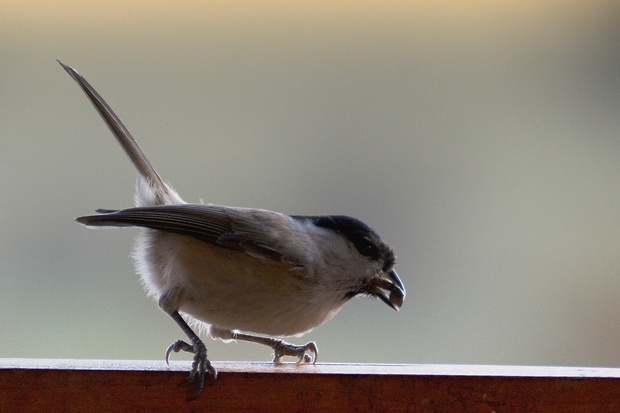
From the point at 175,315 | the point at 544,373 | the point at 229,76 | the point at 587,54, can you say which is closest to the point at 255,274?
the point at 175,315

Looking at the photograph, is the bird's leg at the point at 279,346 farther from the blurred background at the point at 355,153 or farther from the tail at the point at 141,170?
the tail at the point at 141,170

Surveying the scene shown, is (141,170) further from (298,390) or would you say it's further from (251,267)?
(298,390)

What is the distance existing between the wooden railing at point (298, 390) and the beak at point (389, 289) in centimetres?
55

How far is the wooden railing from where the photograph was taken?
4.77 feet

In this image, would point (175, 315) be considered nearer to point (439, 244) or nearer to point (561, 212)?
point (439, 244)

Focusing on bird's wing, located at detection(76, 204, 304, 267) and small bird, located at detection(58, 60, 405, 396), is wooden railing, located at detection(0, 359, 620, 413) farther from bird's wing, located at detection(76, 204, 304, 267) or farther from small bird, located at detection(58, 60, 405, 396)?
bird's wing, located at detection(76, 204, 304, 267)

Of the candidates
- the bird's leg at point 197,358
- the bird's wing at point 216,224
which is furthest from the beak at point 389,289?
the bird's leg at point 197,358

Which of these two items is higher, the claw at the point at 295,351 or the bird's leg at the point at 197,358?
the bird's leg at the point at 197,358

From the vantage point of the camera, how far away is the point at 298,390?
58.8 inches

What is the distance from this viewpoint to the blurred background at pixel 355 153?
2.88 m

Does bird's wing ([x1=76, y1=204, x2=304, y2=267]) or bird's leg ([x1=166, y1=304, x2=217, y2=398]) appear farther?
bird's wing ([x1=76, y1=204, x2=304, y2=267])

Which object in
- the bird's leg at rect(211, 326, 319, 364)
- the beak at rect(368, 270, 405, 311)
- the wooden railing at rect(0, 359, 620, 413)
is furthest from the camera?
the bird's leg at rect(211, 326, 319, 364)

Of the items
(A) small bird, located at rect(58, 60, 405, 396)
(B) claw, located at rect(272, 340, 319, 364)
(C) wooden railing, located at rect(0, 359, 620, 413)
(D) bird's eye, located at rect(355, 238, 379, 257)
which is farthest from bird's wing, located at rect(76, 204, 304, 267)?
(C) wooden railing, located at rect(0, 359, 620, 413)

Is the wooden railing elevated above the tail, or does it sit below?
below
